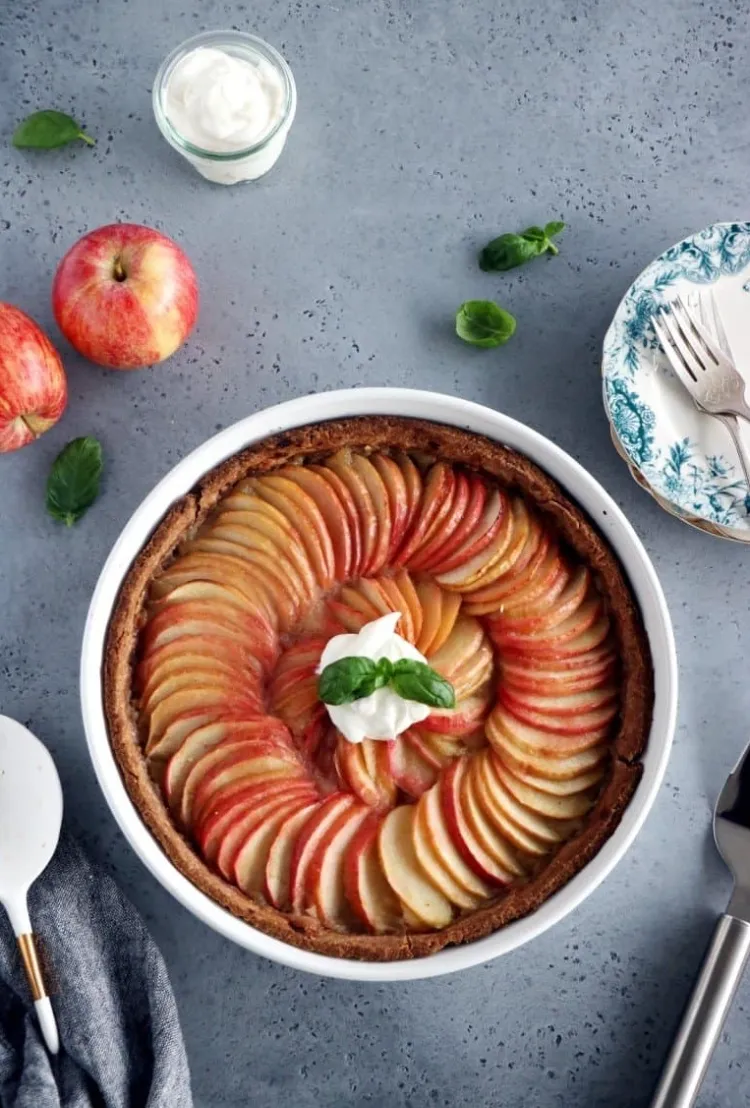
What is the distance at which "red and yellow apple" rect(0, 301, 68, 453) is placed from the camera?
241 centimetres

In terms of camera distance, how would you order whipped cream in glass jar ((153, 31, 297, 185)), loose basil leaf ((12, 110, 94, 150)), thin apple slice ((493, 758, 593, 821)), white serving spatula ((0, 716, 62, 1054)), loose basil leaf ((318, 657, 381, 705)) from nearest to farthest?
loose basil leaf ((318, 657, 381, 705)) → thin apple slice ((493, 758, 593, 821)) → white serving spatula ((0, 716, 62, 1054)) → whipped cream in glass jar ((153, 31, 297, 185)) → loose basil leaf ((12, 110, 94, 150))

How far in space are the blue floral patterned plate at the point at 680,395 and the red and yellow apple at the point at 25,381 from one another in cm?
124

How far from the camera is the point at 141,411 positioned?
262 centimetres

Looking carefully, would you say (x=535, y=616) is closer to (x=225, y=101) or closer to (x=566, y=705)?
(x=566, y=705)

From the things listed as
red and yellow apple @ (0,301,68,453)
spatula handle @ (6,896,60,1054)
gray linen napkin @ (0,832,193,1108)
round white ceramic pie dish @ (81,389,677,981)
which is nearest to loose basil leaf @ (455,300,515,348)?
round white ceramic pie dish @ (81,389,677,981)

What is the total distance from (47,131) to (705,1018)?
2495 mm

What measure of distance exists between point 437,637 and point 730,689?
0.77 meters

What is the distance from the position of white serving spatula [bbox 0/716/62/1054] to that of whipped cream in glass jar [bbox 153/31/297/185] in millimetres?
1352

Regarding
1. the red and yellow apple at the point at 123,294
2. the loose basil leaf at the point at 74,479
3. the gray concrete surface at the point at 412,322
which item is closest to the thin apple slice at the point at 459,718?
the gray concrete surface at the point at 412,322

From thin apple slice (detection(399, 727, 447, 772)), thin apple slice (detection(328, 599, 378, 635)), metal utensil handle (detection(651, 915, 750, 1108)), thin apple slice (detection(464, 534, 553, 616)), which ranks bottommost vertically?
metal utensil handle (detection(651, 915, 750, 1108))

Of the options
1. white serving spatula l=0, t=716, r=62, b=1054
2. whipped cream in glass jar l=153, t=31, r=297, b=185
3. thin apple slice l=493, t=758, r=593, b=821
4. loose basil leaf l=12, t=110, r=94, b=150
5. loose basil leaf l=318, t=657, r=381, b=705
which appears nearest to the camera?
loose basil leaf l=318, t=657, r=381, b=705

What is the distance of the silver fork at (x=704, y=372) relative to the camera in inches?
100

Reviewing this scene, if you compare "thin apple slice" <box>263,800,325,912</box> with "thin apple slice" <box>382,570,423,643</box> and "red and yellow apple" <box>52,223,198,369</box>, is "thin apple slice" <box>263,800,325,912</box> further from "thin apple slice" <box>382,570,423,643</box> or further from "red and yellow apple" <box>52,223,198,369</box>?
"red and yellow apple" <box>52,223,198,369</box>

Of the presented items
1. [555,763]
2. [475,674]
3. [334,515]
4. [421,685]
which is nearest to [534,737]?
[555,763]
